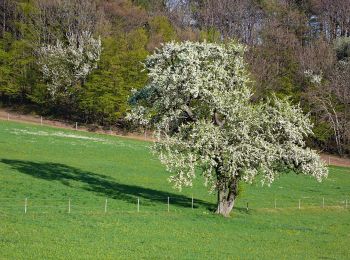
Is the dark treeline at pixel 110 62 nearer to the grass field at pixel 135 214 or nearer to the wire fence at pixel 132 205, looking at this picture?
the grass field at pixel 135 214

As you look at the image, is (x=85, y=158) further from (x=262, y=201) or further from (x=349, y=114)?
(x=349, y=114)

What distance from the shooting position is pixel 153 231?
3216 cm

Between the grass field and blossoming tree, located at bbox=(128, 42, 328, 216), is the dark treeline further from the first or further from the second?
blossoming tree, located at bbox=(128, 42, 328, 216)

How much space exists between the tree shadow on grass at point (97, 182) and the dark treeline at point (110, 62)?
4240 centimetres

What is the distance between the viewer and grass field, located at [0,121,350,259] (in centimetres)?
2706

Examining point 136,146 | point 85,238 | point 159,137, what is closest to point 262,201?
point 159,137

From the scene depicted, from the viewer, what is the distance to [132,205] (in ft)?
136

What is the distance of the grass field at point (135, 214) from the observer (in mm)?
27062

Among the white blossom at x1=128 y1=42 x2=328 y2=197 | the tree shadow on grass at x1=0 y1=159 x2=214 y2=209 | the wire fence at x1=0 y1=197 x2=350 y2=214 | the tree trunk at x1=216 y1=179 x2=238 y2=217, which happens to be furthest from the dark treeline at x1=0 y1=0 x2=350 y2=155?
the tree trunk at x1=216 y1=179 x2=238 y2=217

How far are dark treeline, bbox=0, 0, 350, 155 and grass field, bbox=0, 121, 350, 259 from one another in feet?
97.5

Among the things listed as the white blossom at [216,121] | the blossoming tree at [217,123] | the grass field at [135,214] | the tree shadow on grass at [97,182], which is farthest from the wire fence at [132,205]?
the white blossom at [216,121]

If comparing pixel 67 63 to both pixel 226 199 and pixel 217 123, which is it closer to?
pixel 217 123

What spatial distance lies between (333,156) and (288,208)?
60029 mm

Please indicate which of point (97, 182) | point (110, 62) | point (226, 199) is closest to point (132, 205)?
point (226, 199)
